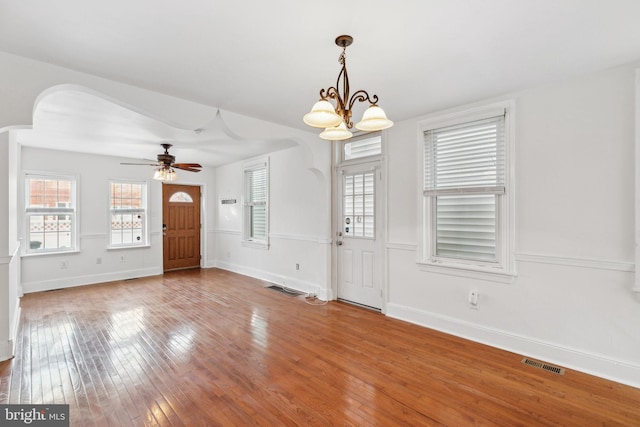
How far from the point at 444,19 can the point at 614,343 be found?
9.81 feet

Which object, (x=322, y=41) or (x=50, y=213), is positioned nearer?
(x=322, y=41)

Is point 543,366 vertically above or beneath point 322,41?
beneath

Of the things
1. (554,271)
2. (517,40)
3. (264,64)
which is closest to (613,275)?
(554,271)

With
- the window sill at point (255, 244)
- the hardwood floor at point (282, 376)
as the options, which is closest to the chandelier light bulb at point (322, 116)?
the hardwood floor at point (282, 376)

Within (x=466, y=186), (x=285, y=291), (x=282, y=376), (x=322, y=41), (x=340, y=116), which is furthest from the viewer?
(x=285, y=291)

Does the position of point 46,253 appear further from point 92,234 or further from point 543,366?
point 543,366

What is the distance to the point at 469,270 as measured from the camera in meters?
3.38

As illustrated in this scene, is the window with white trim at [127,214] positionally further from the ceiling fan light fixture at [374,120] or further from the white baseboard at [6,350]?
the ceiling fan light fixture at [374,120]

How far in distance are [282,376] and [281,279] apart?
10.4 feet

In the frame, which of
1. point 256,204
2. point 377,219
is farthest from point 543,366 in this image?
point 256,204

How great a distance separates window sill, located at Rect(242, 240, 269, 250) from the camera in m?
6.14

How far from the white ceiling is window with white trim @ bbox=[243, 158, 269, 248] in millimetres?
3248

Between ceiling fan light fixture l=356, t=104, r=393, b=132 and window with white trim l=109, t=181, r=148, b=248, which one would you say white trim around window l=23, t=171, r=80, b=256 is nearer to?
window with white trim l=109, t=181, r=148, b=248

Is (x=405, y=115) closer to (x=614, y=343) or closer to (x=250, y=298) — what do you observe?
(x=614, y=343)
